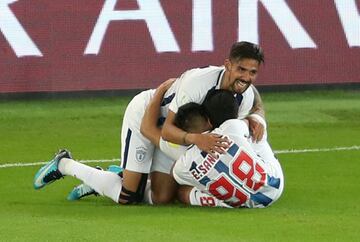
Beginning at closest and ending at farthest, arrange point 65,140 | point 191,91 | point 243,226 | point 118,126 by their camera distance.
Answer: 1. point 243,226
2. point 191,91
3. point 65,140
4. point 118,126

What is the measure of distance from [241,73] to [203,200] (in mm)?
945

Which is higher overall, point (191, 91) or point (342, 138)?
point (191, 91)

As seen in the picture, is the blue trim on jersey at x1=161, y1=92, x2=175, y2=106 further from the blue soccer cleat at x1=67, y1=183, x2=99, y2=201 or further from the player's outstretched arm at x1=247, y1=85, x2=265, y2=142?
the blue soccer cleat at x1=67, y1=183, x2=99, y2=201

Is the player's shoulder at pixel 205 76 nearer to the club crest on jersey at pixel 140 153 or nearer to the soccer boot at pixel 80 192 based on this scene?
the club crest on jersey at pixel 140 153

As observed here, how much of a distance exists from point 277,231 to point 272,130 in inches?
227

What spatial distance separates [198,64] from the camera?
15.2 m

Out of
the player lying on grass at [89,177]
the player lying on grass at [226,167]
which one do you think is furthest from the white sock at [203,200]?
the player lying on grass at [89,177]

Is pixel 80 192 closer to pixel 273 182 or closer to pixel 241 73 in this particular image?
pixel 273 182

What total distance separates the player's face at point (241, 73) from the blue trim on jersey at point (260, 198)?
2.30 ft

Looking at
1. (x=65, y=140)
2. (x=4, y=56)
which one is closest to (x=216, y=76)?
(x=65, y=140)

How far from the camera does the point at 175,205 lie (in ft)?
29.8

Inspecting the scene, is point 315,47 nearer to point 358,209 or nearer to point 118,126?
point 118,126

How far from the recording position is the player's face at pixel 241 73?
8.54 metres

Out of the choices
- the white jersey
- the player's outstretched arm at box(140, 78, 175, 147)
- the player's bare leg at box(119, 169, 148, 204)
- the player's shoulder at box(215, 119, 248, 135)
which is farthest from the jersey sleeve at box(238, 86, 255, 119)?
the player's bare leg at box(119, 169, 148, 204)
